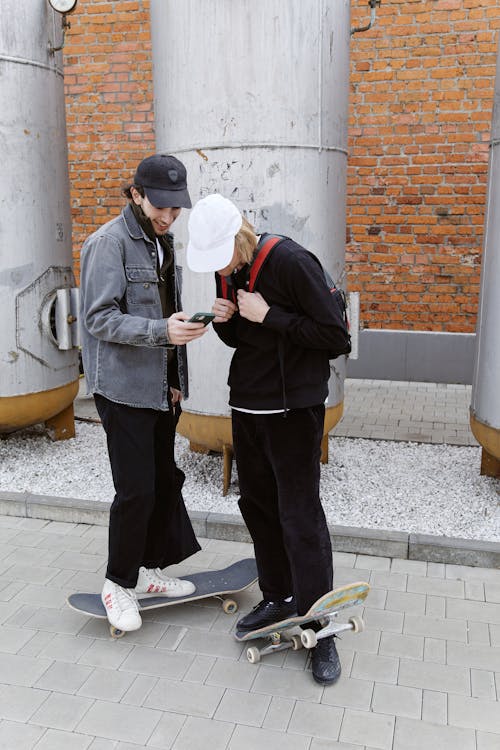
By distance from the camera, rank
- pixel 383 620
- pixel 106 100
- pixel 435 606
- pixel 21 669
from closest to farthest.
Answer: pixel 21 669 < pixel 383 620 < pixel 435 606 < pixel 106 100


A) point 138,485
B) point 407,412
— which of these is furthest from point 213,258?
point 407,412

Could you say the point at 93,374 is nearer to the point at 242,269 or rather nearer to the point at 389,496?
the point at 242,269

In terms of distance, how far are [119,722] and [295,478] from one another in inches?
42.2

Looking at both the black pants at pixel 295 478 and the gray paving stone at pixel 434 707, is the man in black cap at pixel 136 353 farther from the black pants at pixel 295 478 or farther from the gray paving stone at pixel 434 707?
the gray paving stone at pixel 434 707

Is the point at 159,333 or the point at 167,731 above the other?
the point at 159,333

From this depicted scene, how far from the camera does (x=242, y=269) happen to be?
2.61 m

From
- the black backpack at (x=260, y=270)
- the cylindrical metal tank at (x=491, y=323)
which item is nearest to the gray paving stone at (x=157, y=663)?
the black backpack at (x=260, y=270)

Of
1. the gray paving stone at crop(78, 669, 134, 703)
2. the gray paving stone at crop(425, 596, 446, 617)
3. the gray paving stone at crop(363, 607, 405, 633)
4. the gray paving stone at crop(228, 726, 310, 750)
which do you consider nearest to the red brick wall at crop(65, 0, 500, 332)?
the gray paving stone at crop(425, 596, 446, 617)

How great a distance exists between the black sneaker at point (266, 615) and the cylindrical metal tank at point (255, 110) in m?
1.43

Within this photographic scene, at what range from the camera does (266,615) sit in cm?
295

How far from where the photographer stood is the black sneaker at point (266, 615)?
2947mm

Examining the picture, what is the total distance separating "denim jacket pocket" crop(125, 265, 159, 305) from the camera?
110 inches

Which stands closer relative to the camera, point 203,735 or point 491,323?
point 203,735

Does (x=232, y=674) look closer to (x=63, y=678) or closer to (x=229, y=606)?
(x=229, y=606)
